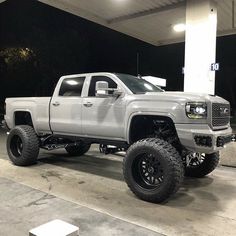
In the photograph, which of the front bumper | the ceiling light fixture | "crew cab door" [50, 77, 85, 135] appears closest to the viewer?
the front bumper

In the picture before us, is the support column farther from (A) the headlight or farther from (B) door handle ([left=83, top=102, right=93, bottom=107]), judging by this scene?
(A) the headlight

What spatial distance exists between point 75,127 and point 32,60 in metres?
21.1

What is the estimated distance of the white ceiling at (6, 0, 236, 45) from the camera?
9578 millimetres

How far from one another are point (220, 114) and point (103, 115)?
2.11 meters

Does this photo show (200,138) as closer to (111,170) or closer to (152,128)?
(152,128)

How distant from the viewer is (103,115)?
6.19m

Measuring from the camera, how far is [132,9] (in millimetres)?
10148

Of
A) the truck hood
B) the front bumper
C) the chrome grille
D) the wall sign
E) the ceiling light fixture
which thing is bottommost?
the front bumper

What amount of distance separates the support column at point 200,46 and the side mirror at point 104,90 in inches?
144

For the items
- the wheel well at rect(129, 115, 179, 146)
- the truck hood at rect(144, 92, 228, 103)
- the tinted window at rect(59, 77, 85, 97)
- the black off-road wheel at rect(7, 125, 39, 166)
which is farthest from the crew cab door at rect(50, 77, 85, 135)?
the truck hood at rect(144, 92, 228, 103)

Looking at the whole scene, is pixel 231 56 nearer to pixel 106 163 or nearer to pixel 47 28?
pixel 47 28

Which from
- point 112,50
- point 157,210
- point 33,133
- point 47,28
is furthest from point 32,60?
point 157,210

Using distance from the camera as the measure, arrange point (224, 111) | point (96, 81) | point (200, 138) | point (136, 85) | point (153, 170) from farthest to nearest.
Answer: point (96, 81)
point (136, 85)
point (224, 111)
point (153, 170)
point (200, 138)

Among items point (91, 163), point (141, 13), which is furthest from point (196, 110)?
point (141, 13)
